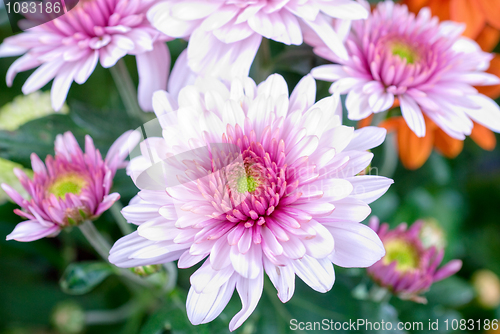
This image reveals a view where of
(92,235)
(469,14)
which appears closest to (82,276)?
(92,235)

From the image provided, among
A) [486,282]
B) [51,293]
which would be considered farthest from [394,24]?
[51,293]

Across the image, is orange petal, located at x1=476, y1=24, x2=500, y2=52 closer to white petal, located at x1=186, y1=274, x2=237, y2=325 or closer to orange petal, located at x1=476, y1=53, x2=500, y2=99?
orange petal, located at x1=476, y1=53, x2=500, y2=99

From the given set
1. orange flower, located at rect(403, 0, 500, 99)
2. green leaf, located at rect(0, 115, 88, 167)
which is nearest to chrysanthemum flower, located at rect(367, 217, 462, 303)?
orange flower, located at rect(403, 0, 500, 99)

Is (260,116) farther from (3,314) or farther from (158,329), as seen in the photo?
(3,314)

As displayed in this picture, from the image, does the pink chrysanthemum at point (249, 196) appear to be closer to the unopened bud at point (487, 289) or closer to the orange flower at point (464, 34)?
the orange flower at point (464, 34)

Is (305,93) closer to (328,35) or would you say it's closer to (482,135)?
(328,35)
